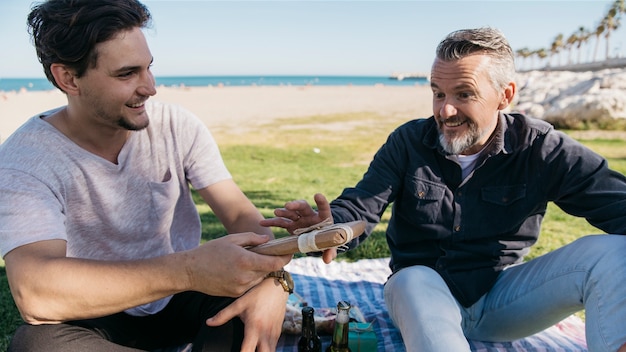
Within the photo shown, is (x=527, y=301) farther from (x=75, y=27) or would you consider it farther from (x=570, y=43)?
(x=570, y=43)

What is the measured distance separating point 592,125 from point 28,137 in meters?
16.6

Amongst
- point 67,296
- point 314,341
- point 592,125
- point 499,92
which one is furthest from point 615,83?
point 67,296

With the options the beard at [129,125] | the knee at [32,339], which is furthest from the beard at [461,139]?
the knee at [32,339]

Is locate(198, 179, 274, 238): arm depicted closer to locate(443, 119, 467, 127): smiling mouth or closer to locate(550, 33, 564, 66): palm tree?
locate(443, 119, 467, 127): smiling mouth

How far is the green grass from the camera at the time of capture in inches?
260

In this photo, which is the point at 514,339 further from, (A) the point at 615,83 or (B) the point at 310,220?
(A) the point at 615,83

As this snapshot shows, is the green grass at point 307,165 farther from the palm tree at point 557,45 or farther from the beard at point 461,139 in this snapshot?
the palm tree at point 557,45

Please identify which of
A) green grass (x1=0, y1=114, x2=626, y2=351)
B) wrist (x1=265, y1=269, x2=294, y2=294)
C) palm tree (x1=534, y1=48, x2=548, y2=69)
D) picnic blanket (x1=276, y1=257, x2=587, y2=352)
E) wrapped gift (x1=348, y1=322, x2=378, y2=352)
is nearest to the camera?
wrist (x1=265, y1=269, x2=294, y2=294)

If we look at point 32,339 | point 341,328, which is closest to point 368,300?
point 341,328

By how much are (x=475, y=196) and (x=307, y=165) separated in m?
9.12

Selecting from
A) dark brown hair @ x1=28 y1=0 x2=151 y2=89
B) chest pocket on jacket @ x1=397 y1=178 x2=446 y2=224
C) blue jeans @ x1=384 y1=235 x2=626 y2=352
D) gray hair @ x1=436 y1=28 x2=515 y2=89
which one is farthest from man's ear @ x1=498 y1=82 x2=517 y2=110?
dark brown hair @ x1=28 y1=0 x2=151 y2=89

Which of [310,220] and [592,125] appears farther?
[592,125]

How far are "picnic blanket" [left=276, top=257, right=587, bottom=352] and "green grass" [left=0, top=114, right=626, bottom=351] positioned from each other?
600mm

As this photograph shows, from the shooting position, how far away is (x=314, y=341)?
318 centimetres
